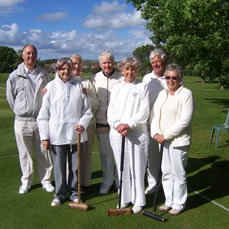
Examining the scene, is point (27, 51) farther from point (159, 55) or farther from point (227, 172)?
point (227, 172)

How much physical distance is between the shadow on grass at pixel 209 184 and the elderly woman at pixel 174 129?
55 centimetres

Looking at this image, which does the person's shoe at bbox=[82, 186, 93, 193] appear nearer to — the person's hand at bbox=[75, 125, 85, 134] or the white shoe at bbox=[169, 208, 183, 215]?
the person's hand at bbox=[75, 125, 85, 134]

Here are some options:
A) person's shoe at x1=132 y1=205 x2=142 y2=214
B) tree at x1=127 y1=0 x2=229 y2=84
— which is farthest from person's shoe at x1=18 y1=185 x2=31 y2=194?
tree at x1=127 y1=0 x2=229 y2=84

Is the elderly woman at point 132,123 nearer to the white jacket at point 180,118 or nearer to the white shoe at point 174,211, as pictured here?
the white jacket at point 180,118

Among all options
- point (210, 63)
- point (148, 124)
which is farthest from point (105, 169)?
point (210, 63)

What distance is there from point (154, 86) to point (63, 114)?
155cm

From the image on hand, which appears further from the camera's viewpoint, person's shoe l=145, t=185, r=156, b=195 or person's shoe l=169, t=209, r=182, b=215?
person's shoe l=145, t=185, r=156, b=195

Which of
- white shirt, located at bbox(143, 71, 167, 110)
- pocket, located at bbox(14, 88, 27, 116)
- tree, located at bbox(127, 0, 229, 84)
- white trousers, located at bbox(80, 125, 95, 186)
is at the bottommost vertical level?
white trousers, located at bbox(80, 125, 95, 186)

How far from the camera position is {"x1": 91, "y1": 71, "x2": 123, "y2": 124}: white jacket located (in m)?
5.23

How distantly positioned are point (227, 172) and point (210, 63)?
334 inches

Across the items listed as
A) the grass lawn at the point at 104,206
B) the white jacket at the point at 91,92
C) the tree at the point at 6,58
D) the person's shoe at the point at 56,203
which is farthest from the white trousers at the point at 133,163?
the tree at the point at 6,58

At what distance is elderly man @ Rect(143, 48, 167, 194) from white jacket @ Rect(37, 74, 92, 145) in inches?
45.5

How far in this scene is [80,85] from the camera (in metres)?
4.86

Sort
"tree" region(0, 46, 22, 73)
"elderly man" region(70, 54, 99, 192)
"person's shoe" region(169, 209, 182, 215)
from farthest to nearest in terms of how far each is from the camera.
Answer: "tree" region(0, 46, 22, 73) < "elderly man" region(70, 54, 99, 192) < "person's shoe" region(169, 209, 182, 215)
